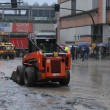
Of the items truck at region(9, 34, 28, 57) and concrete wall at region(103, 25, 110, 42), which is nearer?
concrete wall at region(103, 25, 110, 42)

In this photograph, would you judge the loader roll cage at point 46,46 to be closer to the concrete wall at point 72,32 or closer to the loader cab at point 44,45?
the loader cab at point 44,45

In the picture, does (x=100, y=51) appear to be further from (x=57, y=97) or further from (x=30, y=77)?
(x=57, y=97)

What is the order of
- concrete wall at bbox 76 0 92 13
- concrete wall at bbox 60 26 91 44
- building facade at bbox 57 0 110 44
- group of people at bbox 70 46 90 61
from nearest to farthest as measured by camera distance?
group of people at bbox 70 46 90 61
building facade at bbox 57 0 110 44
concrete wall at bbox 76 0 92 13
concrete wall at bbox 60 26 91 44

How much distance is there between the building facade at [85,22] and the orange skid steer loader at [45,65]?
1383 inches

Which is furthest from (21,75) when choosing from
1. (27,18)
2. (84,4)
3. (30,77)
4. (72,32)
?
(27,18)

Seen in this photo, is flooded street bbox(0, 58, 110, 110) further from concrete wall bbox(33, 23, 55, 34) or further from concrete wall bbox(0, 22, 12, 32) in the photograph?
concrete wall bbox(33, 23, 55, 34)

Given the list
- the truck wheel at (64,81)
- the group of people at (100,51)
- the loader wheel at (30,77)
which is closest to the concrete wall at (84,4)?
the group of people at (100,51)

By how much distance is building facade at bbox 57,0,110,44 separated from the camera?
58.8 meters

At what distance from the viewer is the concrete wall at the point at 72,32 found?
212ft

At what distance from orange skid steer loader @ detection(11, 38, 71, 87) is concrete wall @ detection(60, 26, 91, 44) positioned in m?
43.7

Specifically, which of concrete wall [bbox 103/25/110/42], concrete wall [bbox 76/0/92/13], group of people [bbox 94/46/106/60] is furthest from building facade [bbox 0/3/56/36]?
group of people [bbox 94/46/106/60]

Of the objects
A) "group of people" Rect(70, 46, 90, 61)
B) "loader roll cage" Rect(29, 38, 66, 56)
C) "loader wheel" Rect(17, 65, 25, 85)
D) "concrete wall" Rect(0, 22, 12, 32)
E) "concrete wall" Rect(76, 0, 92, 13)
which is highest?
"concrete wall" Rect(76, 0, 92, 13)

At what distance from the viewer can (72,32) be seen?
7156 centimetres

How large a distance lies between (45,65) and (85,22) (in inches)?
1860
